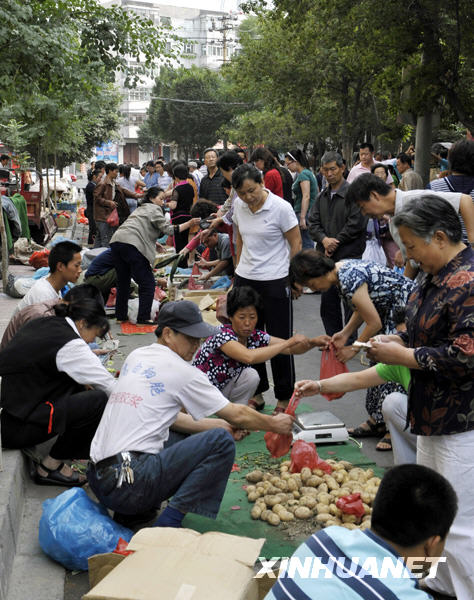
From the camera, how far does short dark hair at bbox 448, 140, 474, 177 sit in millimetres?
5457

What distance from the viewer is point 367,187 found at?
5164 millimetres

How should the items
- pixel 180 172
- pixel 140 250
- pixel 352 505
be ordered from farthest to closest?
pixel 180 172, pixel 140 250, pixel 352 505

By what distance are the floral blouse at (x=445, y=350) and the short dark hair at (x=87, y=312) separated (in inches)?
86.8

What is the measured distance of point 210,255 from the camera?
10.5m

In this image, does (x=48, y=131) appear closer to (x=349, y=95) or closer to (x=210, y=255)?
(x=210, y=255)

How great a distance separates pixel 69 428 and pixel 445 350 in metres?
2.52

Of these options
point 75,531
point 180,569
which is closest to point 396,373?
point 180,569

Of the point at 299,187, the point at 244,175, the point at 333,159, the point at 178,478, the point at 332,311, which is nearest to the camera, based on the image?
the point at 178,478

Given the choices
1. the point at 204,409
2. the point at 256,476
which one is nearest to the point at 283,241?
the point at 256,476

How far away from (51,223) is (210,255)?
A: 32.4 ft

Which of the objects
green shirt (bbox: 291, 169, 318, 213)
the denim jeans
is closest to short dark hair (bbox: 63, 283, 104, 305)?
the denim jeans

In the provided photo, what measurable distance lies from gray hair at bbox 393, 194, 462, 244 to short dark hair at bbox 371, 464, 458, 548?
1.23m

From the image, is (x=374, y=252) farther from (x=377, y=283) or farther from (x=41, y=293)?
(x=41, y=293)

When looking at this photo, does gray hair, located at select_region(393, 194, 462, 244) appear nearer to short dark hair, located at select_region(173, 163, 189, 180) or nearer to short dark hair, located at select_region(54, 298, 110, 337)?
short dark hair, located at select_region(54, 298, 110, 337)
